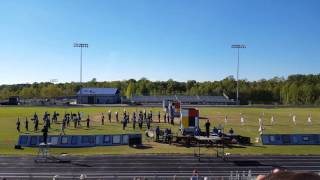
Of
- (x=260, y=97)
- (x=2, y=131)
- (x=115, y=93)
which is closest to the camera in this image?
(x=2, y=131)

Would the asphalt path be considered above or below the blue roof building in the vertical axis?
below

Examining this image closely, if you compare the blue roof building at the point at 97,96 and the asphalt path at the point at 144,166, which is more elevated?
the blue roof building at the point at 97,96

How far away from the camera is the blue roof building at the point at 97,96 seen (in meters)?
130

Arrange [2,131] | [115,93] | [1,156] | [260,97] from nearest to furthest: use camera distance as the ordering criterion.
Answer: [1,156], [2,131], [115,93], [260,97]

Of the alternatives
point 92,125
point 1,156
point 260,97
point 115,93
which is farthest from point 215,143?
point 260,97

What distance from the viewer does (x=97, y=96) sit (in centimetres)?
13200

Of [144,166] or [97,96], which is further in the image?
[97,96]

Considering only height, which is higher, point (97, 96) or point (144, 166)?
point (97, 96)

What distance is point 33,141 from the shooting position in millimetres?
41906

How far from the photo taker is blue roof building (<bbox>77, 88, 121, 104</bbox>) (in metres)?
130

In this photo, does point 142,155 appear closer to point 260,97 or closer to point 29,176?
point 29,176

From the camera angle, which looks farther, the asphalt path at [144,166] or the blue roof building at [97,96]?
the blue roof building at [97,96]

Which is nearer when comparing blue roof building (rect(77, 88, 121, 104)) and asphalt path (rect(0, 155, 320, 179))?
asphalt path (rect(0, 155, 320, 179))

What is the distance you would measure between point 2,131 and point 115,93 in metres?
80.7
